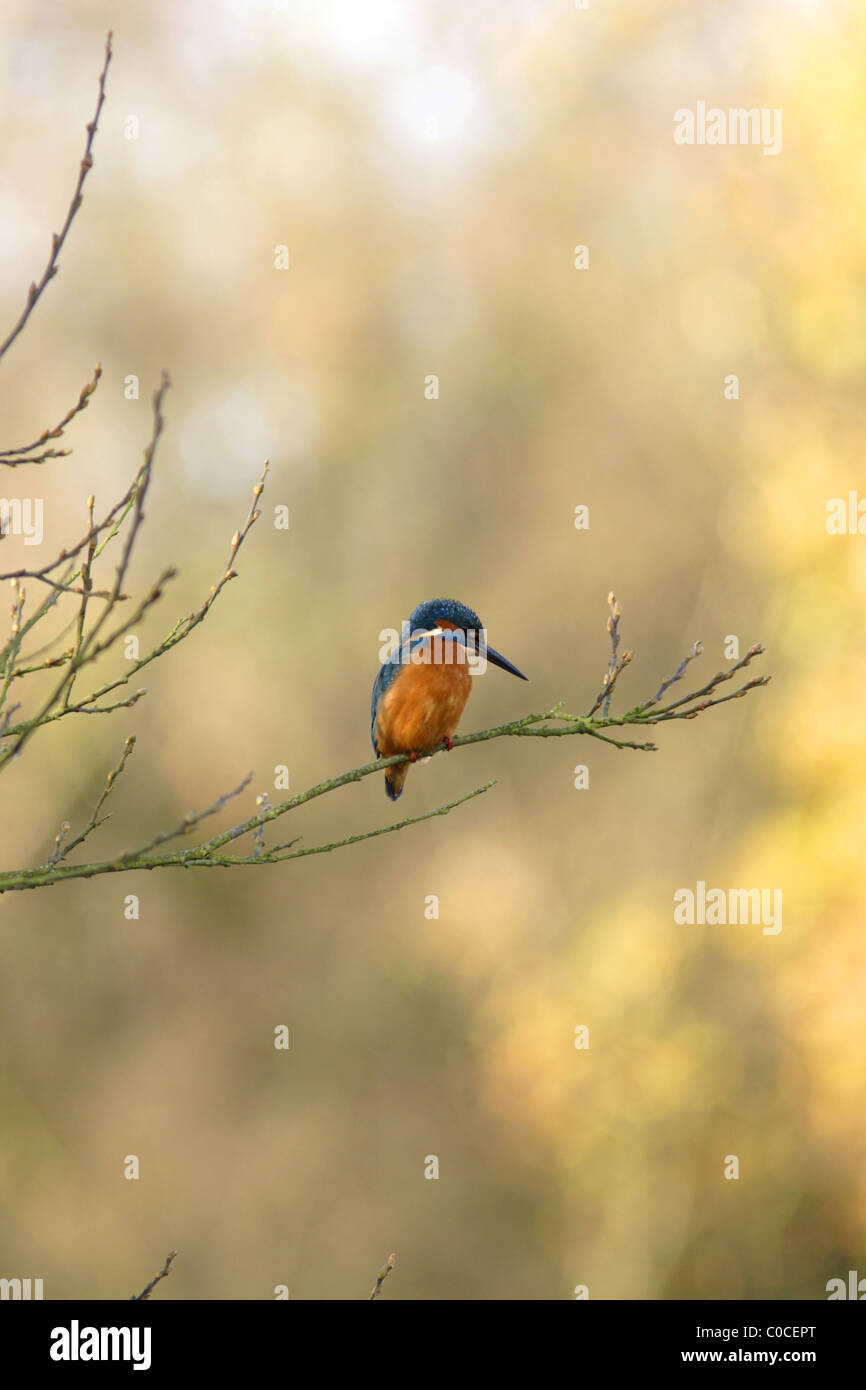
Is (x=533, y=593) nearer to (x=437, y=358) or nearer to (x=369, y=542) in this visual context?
(x=369, y=542)

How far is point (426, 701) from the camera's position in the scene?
5.08m

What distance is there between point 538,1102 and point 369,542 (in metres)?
6.98

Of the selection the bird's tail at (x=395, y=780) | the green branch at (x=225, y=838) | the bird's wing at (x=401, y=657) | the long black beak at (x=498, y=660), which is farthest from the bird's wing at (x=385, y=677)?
the green branch at (x=225, y=838)

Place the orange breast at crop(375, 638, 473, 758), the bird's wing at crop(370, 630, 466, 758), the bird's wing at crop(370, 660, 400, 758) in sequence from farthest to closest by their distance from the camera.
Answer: the bird's wing at crop(370, 660, 400, 758) → the bird's wing at crop(370, 630, 466, 758) → the orange breast at crop(375, 638, 473, 758)

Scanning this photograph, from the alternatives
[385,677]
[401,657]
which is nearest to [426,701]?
[401,657]

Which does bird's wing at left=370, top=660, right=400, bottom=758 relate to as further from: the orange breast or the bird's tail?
the bird's tail

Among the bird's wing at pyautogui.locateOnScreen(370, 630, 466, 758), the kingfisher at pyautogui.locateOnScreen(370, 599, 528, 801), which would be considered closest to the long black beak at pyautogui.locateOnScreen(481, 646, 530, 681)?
the kingfisher at pyautogui.locateOnScreen(370, 599, 528, 801)

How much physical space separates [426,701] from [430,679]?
0.36 feet

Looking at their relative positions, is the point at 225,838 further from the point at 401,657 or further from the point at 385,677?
the point at 385,677

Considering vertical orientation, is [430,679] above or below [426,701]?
above

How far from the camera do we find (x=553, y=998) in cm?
1330

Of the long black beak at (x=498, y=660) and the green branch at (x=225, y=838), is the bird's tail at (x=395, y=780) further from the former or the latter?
the green branch at (x=225, y=838)

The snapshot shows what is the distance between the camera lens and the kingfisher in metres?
5.08
